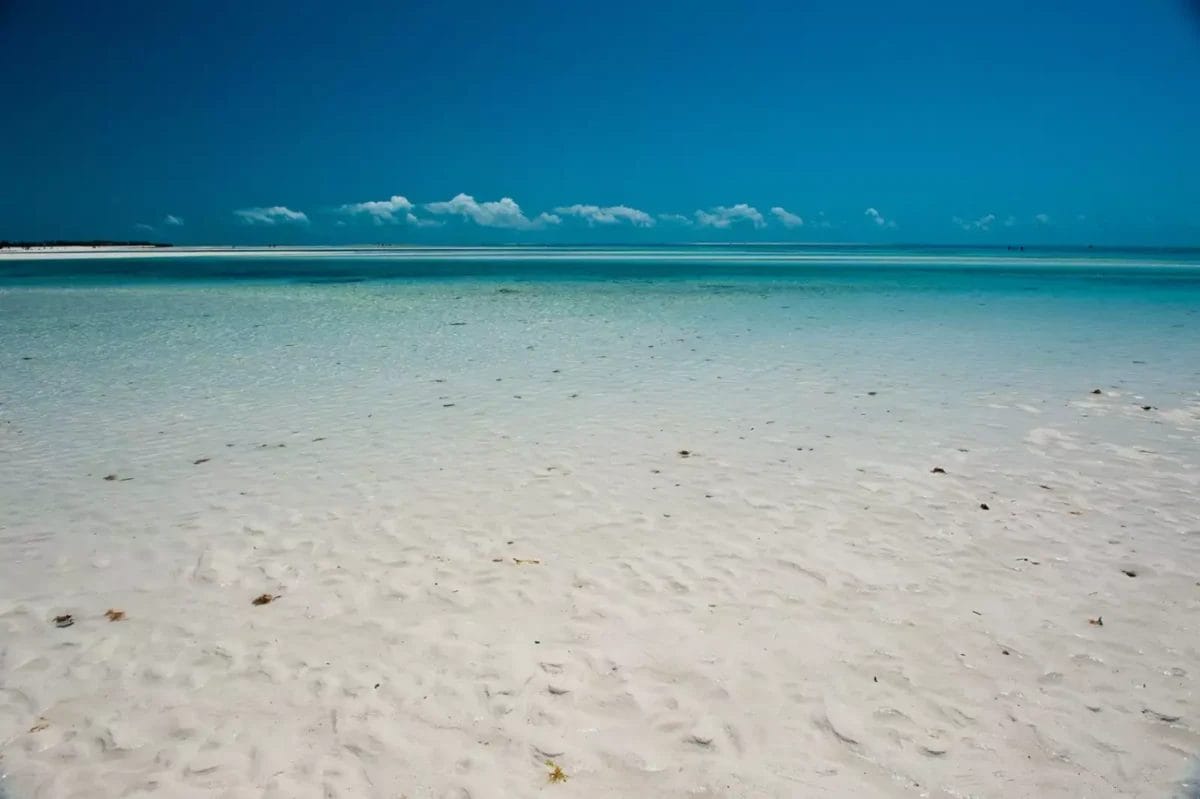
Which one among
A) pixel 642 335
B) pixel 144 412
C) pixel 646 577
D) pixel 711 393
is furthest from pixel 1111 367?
pixel 144 412

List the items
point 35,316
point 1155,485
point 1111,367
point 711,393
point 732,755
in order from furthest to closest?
point 35,316 → point 1111,367 → point 711,393 → point 1155,485 → point 732,755

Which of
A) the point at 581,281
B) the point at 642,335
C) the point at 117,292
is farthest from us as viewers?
the point at 581,281

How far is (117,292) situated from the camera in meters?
31.6

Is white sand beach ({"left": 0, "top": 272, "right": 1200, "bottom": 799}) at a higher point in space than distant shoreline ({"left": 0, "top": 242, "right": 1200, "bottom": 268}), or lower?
lower

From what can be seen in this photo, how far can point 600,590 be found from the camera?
17.1ft

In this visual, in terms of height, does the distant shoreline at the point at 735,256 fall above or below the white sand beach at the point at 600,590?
above

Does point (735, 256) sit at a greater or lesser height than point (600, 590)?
greater

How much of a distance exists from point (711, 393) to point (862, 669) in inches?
289

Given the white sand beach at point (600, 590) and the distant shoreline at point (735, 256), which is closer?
the white sand beach at point (600, 590)

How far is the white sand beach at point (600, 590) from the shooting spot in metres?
3.57

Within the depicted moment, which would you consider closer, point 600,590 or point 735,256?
point 600,590

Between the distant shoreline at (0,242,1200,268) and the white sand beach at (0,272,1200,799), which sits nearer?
the white sand beach at (0,272,1200,799)

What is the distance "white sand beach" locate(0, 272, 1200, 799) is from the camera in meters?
3.57

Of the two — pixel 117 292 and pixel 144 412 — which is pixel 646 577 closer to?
pixel 144 412
